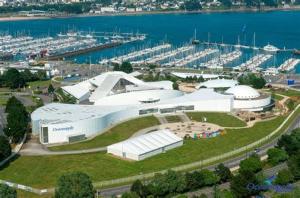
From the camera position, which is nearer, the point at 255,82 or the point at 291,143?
the point at 291,143

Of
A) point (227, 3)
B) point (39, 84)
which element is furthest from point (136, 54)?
point (227, 3)

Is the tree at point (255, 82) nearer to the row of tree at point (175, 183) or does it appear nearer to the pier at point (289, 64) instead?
the pier at point (289, 64)

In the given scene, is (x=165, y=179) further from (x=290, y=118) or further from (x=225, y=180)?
(x=290, y=118)

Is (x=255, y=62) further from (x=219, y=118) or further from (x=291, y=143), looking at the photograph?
Result: (x=291, y=143)

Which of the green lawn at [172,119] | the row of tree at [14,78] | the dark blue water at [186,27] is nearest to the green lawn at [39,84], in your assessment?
the row of tree at [14,78]

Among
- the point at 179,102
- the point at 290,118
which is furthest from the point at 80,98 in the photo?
the point at 290,118

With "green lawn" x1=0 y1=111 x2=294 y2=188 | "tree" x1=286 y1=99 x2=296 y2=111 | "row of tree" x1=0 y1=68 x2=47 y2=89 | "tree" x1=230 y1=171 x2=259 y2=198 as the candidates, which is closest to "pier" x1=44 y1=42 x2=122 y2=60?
"row of tree" x1=0 y1=68 x2=47 y2=89
